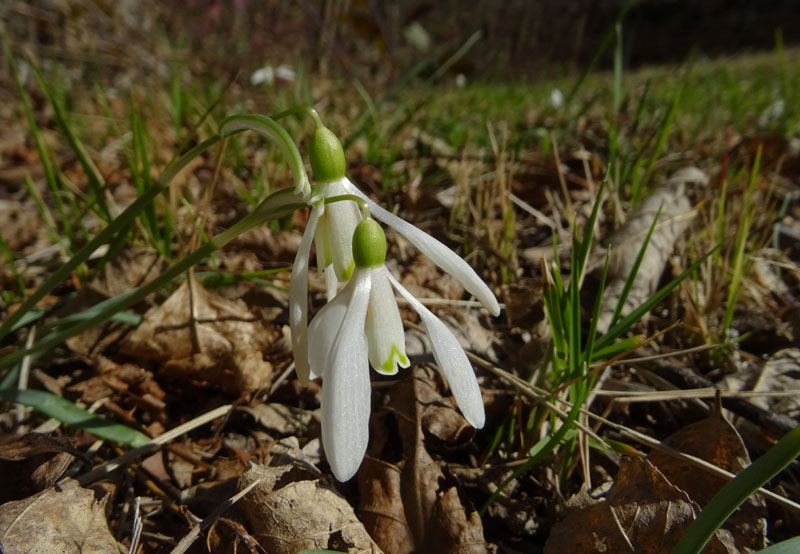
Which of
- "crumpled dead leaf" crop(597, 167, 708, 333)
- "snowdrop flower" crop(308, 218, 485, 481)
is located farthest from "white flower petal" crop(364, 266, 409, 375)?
"crumpled dead leaf" crop(597, 167, 708, 333)

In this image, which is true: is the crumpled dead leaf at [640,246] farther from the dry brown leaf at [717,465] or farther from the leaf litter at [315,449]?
the dry brown leaf at [717,465]

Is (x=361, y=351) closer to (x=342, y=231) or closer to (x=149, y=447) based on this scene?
(x=342, y=231)

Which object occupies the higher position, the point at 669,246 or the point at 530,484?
the point at 669,246

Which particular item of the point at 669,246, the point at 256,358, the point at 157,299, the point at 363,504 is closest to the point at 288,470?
the point at 363,504

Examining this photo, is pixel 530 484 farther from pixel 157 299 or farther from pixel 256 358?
pixel 157 299

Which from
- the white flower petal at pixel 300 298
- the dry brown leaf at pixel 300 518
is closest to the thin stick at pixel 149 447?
the dry brown leaf at pixel 300 518

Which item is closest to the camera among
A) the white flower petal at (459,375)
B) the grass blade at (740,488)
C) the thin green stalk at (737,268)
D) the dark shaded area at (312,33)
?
the grass blade at (740,488)

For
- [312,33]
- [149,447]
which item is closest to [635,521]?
[149,447]
